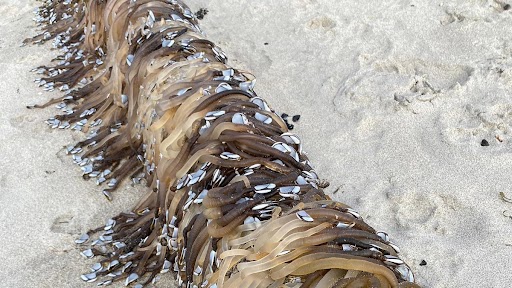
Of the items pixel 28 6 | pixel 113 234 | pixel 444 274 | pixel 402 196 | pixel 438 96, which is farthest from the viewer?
pixel 28 6

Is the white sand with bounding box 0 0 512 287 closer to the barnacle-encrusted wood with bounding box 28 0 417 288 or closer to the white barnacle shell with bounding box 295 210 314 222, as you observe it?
the barnacle-encrusted wood with bounding box 28 0 417 288

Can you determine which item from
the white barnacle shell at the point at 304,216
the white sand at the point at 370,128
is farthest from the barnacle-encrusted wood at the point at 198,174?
the white sand at the point at 370,128

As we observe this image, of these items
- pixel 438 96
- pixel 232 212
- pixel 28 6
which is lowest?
pixel 28 6

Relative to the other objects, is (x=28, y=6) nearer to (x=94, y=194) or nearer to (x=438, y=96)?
(x=94, y=194)

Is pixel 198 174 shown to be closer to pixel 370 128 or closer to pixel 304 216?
pixel 304 216

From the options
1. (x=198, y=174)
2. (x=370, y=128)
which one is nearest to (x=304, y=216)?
(x=198, y=174)

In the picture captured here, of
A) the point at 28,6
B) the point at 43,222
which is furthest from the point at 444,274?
the point at 28,6

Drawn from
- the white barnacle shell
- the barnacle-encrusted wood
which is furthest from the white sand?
the white barnacle shell
